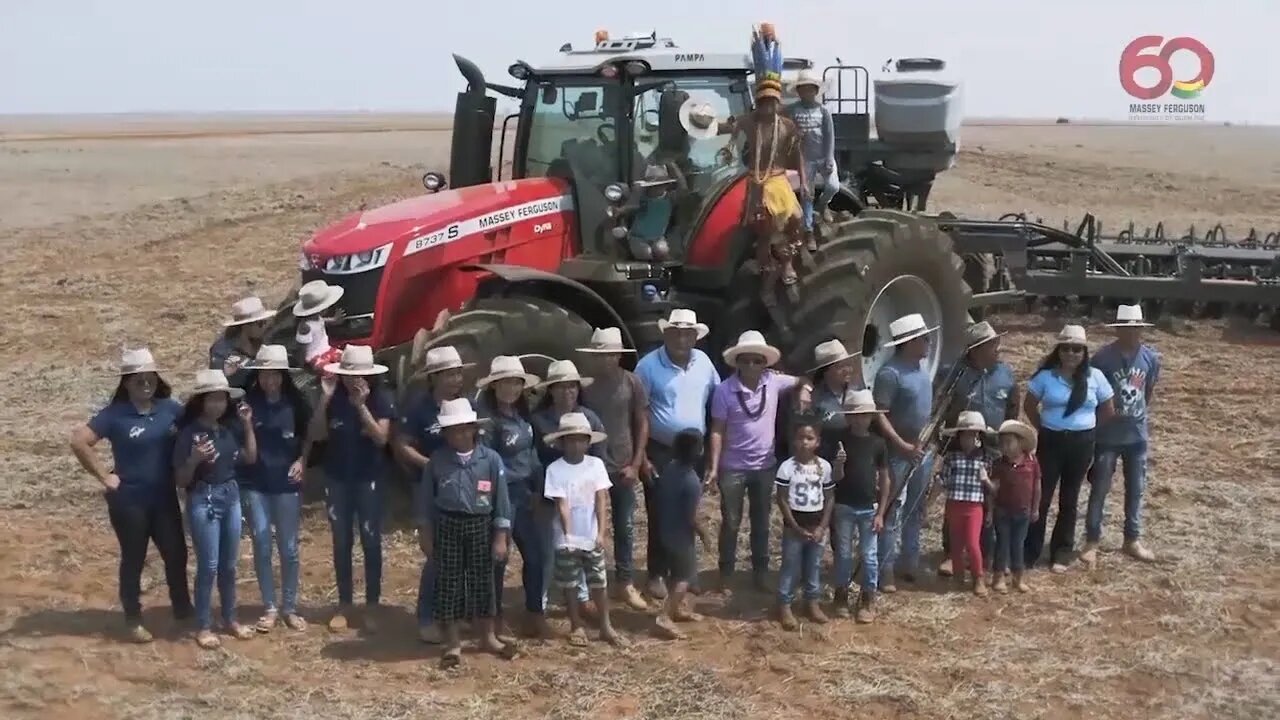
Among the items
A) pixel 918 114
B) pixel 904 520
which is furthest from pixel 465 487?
pixel 918 114

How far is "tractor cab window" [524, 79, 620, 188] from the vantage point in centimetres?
785

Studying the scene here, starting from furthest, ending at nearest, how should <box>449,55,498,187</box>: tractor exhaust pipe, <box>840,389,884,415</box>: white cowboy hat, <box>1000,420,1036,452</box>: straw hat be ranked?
1. <box>449,55,498,187</box>: tractor exhaust pipe
2. <box>1000,420,1036,452</box>: straw hat
3. <box>840,389,884,415</box>: white cowboy hat

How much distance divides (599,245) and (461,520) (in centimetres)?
277

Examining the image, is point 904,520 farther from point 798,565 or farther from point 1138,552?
point 1138,552

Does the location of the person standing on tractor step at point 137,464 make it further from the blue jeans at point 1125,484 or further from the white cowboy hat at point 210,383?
the blue jeans at point 1125,484

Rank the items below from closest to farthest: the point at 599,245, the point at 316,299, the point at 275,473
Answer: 1. the point at 275,473
2. the point at 316,299
3. the point at 599,245

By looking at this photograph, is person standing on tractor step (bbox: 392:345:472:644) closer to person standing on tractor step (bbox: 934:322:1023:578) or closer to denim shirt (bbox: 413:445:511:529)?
denim shirt (bbox: 413:445:511:529)

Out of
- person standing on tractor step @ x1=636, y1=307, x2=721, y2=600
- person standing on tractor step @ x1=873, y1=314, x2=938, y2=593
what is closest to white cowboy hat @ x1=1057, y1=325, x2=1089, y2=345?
person standing on tractor step @ x1=873, y1=314, x2=938, y2=593

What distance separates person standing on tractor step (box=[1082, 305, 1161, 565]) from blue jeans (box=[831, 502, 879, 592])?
1.39 metres

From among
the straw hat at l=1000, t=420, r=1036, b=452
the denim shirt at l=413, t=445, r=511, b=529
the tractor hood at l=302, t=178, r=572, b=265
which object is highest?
the tractor hood at l=302, t=178, r=572, b=265

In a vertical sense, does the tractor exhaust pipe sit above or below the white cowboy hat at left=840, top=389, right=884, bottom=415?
above

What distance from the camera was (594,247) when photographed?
26.0ft

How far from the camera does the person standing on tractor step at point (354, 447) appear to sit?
5887 millimetres

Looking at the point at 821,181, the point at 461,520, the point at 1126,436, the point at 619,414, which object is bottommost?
the point at 461,520
